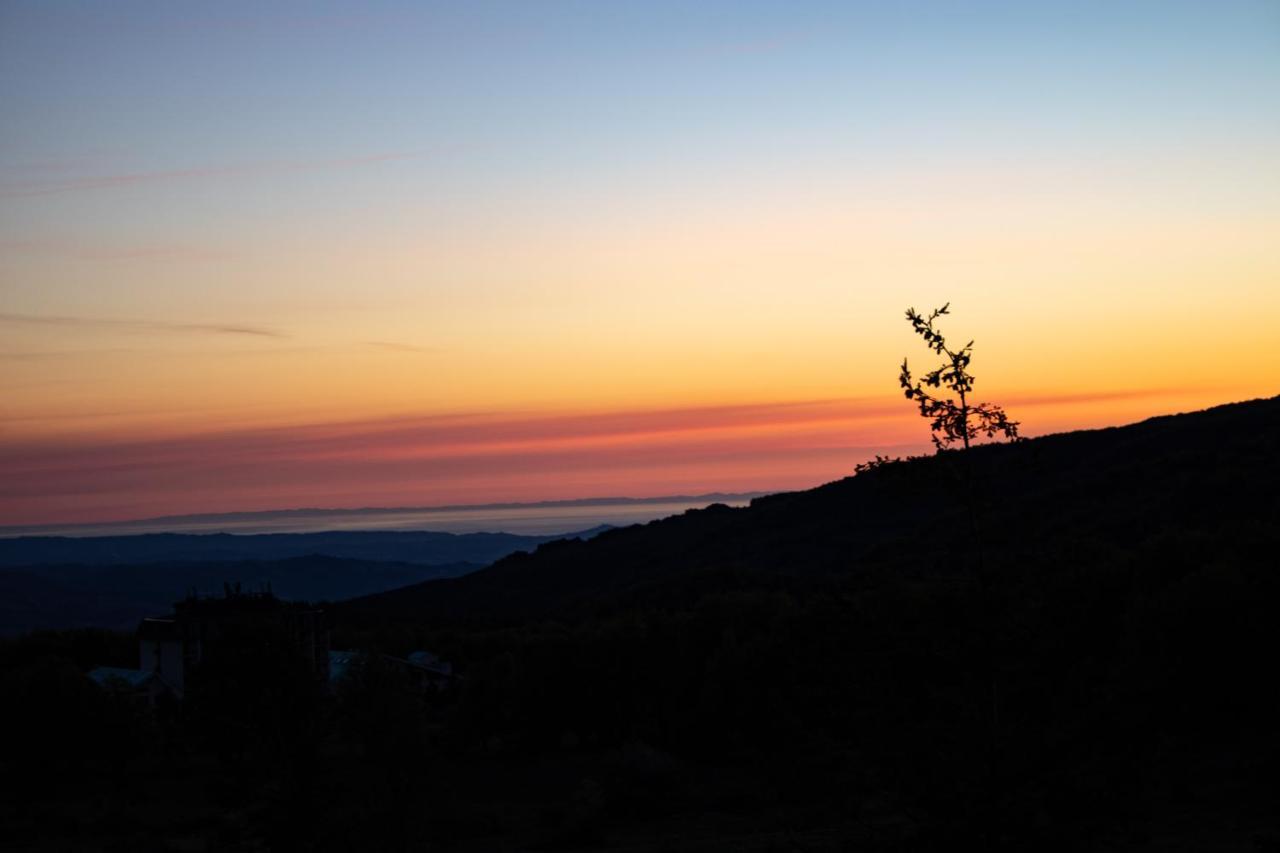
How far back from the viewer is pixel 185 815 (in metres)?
43.6

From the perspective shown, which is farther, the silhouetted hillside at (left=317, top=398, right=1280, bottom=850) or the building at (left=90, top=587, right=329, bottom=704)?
the building at (left=90, top=587, right=329, bottom=704)

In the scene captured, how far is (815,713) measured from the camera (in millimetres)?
15281

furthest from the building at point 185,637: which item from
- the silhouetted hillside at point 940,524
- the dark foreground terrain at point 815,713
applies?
the silhouetted hillside at point 940,524

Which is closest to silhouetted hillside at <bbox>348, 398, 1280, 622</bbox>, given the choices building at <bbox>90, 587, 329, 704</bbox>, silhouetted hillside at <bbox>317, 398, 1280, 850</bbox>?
silhouetted hillside at <bbox>317, 398, 1280, 850</bbox>

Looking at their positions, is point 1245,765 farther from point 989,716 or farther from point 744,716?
point 989,716

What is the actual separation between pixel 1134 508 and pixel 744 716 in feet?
116

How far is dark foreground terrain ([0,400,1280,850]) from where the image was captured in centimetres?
1224

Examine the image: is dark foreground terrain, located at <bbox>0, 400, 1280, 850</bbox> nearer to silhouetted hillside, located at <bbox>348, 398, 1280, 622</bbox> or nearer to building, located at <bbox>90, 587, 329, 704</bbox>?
silhouetted hillside, located at <bbox>348, 398, 1280, 622</bbox>

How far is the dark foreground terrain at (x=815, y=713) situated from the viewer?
40.2ft

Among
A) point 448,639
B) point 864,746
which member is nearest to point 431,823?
point 864,746

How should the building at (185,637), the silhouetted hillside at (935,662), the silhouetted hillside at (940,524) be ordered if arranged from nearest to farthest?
the silhouetted hillside at (935,662), the silhouetted hillside at (940,524), the building at (185,637)

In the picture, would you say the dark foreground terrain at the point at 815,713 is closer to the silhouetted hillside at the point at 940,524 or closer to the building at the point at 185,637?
the silhouetted hillside at the point at 940,524

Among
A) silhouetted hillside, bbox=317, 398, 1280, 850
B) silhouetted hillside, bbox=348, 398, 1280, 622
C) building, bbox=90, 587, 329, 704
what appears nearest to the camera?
silhouetted hillside, bbox=317, 398, 1280, 850

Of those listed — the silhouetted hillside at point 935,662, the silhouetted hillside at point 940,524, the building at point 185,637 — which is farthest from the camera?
the building at point 185,637
